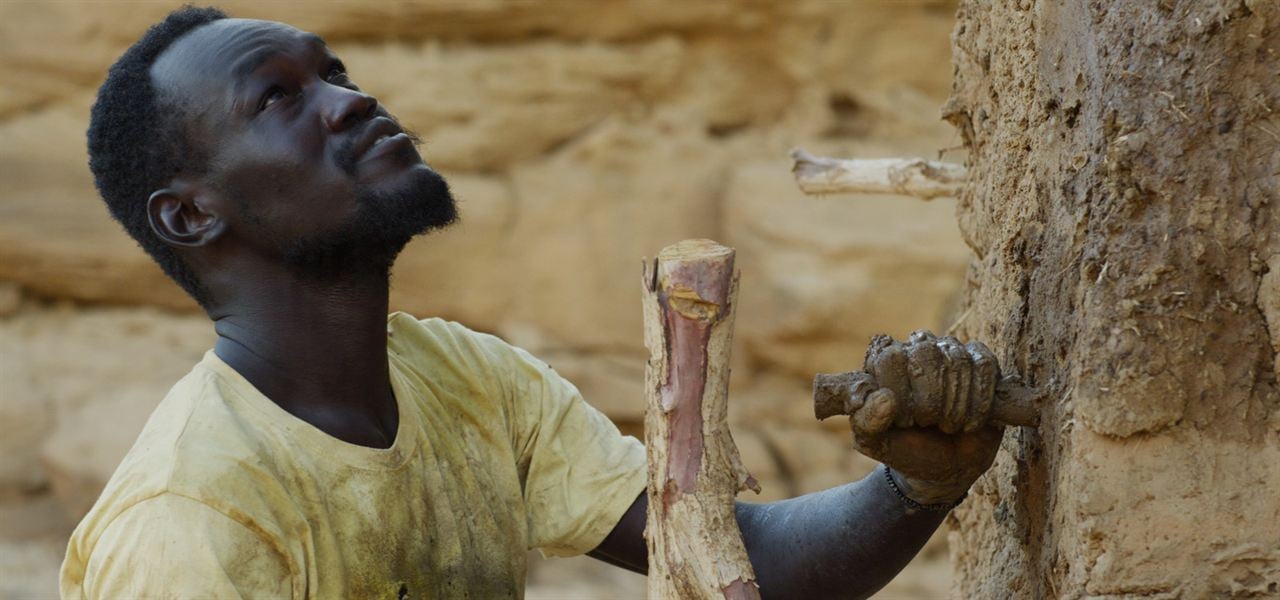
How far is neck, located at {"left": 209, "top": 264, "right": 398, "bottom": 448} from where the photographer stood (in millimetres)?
2295

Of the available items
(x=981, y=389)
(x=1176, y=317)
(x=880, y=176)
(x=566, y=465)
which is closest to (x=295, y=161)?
(x=566, y=465)

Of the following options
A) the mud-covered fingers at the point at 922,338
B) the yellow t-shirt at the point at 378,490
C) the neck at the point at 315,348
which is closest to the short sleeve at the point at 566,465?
the yellow t-shirt at the point at 378,490

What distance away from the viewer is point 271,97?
238 cm

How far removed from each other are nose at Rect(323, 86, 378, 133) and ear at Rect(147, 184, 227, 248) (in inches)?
9.2

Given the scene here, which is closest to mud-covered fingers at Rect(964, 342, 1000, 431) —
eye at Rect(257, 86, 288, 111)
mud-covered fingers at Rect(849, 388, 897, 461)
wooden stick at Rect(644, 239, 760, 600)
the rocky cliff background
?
mud-covered fingers at Rect(849, 388, 897, 461)

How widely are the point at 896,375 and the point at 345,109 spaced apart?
99cm

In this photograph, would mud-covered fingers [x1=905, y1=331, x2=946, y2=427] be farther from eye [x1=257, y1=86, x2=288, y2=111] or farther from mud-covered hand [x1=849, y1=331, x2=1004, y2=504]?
eye [x1=257, y1=86, x2=288, y2=111]

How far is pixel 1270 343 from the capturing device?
184cm

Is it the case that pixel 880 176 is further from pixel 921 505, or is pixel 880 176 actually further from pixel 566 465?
A: pixel 921 505

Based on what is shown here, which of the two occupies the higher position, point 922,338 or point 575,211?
point 922,338

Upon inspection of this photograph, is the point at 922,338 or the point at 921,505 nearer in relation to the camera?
the point at 922,338

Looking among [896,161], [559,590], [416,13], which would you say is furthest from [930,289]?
[896,161]

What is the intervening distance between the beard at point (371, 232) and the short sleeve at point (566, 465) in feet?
1.18

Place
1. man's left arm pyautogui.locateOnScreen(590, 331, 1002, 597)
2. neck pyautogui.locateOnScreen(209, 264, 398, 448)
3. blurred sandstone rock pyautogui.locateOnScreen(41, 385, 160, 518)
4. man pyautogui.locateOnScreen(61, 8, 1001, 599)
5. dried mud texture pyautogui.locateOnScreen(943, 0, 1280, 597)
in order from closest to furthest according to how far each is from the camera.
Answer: dried mud texture pyautogui.locateOnScreen(943, 0, 1280, 597), man's left arm pyautogui.locateOnScreen(590, 331, 1002, 597), man pyautogui.locateOnScreen(61, 8, 1001, 599), neck pyautogui.locateOnScreen(209, 264, 398, 448), blurred sandstone rock pyautogui.locateOnScreen(41, 385, 160, 518)
